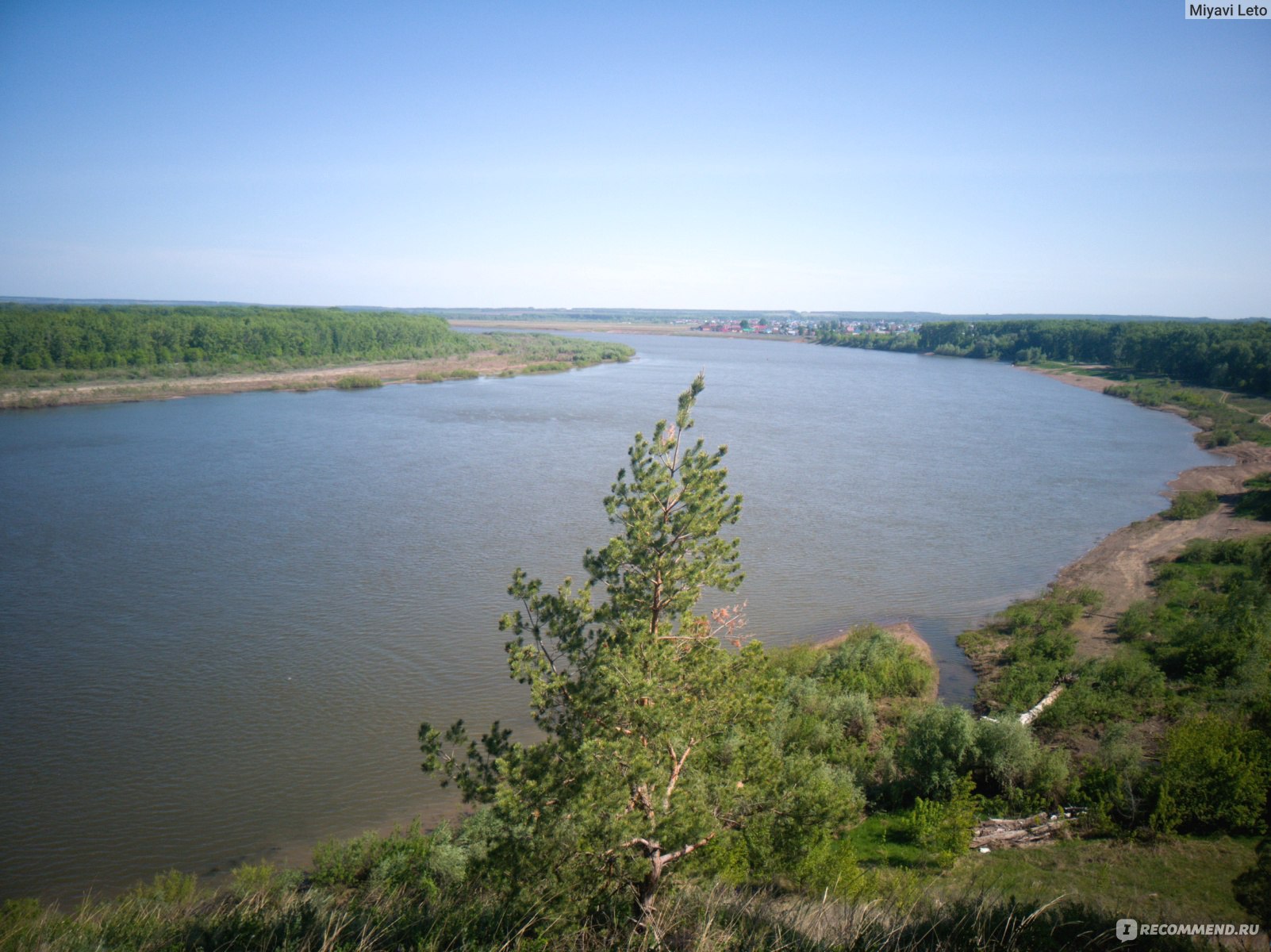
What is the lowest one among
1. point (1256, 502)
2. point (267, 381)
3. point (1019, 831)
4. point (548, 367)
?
point (1019, 831)

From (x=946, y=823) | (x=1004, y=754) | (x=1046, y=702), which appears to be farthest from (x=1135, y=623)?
(x=946, y=823)

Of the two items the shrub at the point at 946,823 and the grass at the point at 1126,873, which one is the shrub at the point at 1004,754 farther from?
the grass at the point at 1126,873

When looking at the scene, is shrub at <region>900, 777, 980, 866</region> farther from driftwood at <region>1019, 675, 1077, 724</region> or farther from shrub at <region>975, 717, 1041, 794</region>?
driftwood at <region>1019, 675, 1077, 724</region>

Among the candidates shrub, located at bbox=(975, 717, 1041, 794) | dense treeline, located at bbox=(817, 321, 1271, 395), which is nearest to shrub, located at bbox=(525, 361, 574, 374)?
dense treeline, located at bbox=(817, 321, 1271, 395)

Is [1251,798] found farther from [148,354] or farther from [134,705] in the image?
[148,354]

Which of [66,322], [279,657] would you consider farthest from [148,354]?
[279,657]

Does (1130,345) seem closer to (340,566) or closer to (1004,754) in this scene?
(1004,754)

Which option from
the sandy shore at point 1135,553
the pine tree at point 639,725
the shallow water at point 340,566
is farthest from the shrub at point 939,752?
the sandy shore at point 1135,553
